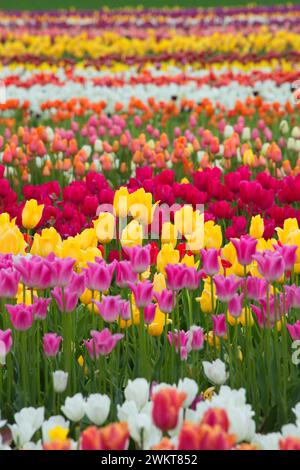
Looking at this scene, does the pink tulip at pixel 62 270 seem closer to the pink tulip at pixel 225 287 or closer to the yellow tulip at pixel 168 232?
the pink tulip at pixel 225 287

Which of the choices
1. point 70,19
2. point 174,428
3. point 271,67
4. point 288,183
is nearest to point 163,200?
point 288,183

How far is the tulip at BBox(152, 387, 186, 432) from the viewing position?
7.11 ft

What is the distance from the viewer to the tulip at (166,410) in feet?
7.11

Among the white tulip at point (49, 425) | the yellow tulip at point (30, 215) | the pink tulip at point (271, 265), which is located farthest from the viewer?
the yellow tulip at point (30, 215)

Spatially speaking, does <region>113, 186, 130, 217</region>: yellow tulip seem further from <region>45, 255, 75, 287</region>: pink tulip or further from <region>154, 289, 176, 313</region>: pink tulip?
<region>45, 255, 75, 287</region>: pink tulip

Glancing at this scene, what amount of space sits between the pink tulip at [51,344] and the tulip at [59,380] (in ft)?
0.55

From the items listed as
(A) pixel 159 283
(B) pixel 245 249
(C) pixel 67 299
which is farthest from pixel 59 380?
(B) pixel 245 249

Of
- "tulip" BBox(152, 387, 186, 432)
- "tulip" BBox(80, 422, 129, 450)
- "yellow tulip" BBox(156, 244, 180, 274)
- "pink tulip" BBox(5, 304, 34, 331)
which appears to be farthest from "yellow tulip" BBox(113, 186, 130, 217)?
"tulip" BBox(80, 422, 129, 450)

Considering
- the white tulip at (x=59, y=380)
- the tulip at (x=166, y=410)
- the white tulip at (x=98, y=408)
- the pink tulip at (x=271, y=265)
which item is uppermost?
the pink tulip at (x=271, y=265)

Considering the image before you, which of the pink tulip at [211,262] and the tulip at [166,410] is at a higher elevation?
the pink tulip at [211,262]

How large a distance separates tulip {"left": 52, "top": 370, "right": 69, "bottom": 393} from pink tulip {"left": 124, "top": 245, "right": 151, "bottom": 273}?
16.6 inches

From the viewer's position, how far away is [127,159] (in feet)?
25.8

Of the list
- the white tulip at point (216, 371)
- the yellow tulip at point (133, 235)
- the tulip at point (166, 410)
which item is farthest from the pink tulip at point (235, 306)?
the tulip at point (166, 410)

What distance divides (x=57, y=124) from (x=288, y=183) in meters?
5.85
